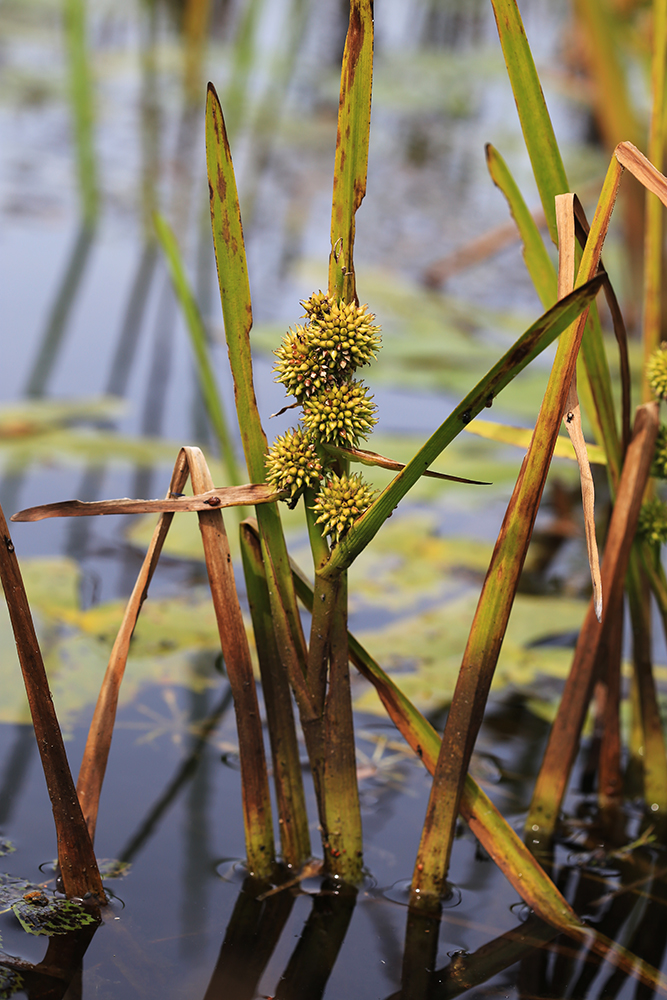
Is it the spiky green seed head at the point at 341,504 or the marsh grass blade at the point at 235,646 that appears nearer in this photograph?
the spiky green seed head at the point at 341,504

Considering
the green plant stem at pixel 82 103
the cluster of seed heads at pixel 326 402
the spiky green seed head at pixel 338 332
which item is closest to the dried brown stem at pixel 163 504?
the cluster of seed heads at pixel 326 402

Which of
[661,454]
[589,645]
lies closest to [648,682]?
[589,645]

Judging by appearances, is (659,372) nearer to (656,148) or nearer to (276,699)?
(656,148)

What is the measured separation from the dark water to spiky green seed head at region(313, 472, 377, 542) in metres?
0.45

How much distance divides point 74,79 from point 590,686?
3.17 m

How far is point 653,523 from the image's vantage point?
3.43 ft

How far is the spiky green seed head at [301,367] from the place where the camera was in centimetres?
78

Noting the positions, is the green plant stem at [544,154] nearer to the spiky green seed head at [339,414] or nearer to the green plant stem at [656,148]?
the green plant stem at [656,148]

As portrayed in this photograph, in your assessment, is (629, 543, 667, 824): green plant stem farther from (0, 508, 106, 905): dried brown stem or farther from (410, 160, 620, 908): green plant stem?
(0, 508, 106, 905): dried brown stem

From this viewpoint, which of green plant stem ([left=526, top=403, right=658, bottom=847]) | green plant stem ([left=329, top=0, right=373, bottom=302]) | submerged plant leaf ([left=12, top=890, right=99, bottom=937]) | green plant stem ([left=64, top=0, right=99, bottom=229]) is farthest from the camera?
green plant stem ([left=64, top=0, right=99, bottom=229])

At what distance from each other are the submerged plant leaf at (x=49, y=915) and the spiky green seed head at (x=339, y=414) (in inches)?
21.1

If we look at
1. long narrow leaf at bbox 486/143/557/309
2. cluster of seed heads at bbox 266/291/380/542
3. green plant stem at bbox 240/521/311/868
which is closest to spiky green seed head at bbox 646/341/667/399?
long narrow leaf at bbox 486/143/557/309

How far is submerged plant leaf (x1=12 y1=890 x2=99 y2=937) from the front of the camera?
0.89 meters

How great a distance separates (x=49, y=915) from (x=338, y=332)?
63 cm
